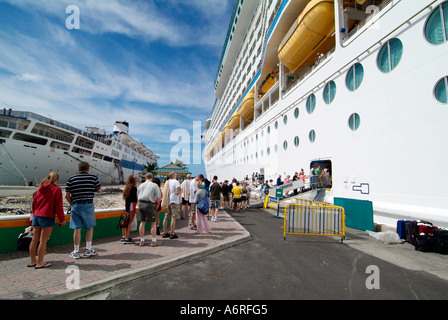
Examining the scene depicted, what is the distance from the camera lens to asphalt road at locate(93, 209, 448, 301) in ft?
9.49

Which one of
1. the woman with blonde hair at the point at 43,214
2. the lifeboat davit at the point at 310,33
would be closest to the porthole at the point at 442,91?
the lifeboat davit at the point at 310,33

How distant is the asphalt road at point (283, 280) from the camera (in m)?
2.89

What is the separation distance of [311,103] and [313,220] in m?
8.10

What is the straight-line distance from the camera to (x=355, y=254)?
487cm

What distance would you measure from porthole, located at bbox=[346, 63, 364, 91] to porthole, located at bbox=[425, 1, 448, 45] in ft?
7.92

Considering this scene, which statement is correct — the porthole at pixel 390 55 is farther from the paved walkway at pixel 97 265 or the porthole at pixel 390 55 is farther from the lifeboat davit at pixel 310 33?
the paved walkway at pixel 97 265

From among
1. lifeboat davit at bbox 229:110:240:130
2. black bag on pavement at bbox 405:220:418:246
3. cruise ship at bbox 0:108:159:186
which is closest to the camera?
black bag on pavement at bbox 405:220:418:246

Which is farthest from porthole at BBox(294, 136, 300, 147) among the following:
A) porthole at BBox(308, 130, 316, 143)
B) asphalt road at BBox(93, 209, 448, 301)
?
asphalt road at BBox(93, 209, 448, 301)

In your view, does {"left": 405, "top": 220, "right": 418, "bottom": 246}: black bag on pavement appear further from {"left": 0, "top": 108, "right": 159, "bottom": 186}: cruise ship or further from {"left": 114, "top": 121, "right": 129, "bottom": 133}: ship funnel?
{"left": 114, "top": 121, "right": 129, "bottom": 133}: ship funnel

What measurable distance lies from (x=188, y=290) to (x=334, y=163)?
9288 millimetres

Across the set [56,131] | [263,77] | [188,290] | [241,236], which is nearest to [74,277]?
[188,290]

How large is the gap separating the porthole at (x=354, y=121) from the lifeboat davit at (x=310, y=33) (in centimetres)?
614

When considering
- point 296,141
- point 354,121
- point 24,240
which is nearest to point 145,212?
point 24,240

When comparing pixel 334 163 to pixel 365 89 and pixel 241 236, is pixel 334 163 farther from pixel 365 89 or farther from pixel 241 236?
pixel 241 236
